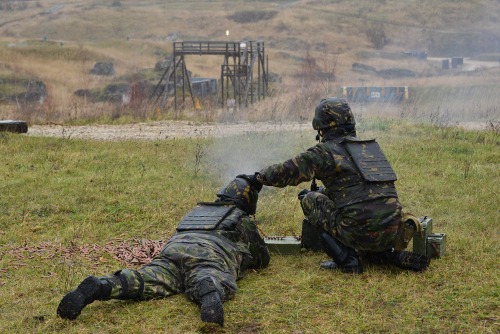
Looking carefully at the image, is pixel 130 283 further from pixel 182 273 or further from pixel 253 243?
pixel 253 243

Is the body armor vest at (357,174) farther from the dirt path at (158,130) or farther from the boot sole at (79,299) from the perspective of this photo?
the dirt path at (158,130)

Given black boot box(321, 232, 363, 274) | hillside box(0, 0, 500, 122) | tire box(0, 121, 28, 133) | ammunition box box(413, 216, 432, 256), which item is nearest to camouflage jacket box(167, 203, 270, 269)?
black boot box(321, 232, 363, 274)

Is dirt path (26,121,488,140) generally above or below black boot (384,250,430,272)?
below

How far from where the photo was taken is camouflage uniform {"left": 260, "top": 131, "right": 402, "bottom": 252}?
6371 millimetres

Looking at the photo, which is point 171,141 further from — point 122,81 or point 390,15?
point 390,15

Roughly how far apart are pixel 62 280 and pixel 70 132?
10.1 m

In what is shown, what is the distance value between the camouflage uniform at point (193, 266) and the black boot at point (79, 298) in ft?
0.55

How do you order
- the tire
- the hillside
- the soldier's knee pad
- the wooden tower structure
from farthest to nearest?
the hillside
the wooden tower structure
the tire
the soldier's knee pad

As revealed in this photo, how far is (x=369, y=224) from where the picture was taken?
20.9 ft

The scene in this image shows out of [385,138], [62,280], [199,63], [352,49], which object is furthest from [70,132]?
[352,49]

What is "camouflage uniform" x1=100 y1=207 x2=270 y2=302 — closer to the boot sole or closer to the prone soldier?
the prone soldier

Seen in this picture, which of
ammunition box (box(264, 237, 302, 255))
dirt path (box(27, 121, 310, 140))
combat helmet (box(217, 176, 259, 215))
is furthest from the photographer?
dirt path (box(27, 121, 310, 140))

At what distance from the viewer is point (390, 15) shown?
67.1 meters

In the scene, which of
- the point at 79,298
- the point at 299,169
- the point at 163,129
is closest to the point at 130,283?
the point at 79,298
